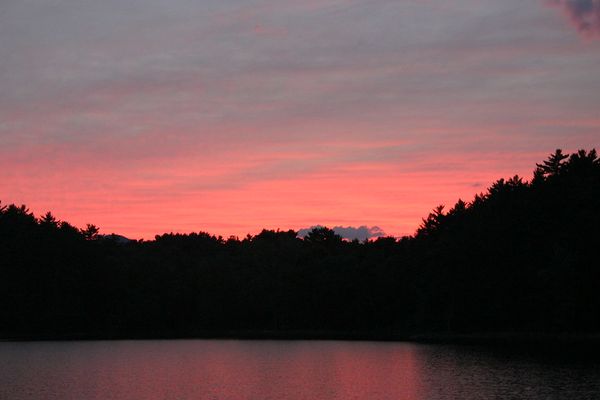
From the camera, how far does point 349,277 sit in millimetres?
140625

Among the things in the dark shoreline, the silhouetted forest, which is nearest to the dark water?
the dark shoreline

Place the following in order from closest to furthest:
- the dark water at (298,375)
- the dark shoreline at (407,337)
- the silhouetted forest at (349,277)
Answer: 1. the dark water at (298,375)
2. the dark shoreline at (407,337)
3. the silhouetted forest at (349,277)

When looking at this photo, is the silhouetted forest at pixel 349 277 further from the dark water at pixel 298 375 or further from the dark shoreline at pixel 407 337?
the dark water at pixel 298 375

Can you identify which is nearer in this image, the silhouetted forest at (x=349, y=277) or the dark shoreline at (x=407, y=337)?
the dark shoreline at (x=407, y=337)

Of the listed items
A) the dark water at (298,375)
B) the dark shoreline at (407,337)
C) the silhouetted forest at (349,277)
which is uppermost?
the silhouetted forest at (349,277)

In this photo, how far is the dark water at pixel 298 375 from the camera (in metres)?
49.3

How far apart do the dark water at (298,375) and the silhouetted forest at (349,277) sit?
20.9m

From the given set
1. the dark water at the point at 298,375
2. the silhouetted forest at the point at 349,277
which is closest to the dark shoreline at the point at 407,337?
the silhouetted forest at the point at 349,277

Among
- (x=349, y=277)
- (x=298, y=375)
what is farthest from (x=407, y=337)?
(x=298, y=375)

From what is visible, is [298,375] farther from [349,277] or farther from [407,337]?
[349,277]

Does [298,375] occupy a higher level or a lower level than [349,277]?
lower

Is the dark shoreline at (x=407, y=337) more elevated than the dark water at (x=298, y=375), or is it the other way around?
the dark shoreline at (x=407, y=337)

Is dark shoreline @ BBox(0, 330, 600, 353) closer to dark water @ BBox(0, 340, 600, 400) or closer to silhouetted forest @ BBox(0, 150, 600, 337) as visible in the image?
silhouetted forest @ BBox(0, 150, 600, 337)

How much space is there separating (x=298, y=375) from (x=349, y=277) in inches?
3095
